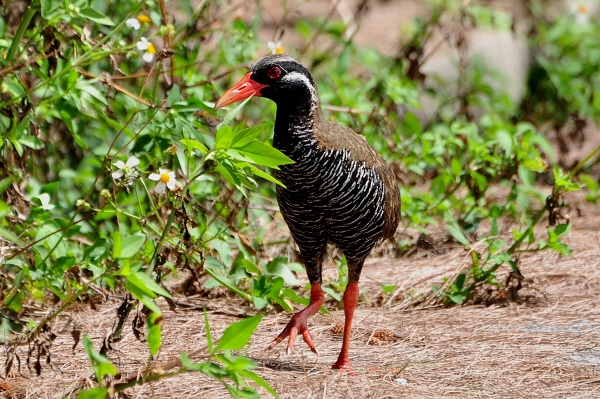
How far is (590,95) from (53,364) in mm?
7045

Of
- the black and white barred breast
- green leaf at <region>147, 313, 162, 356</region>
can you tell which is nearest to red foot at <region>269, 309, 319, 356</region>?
the black and white barred breast

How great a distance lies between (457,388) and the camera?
4496 mm

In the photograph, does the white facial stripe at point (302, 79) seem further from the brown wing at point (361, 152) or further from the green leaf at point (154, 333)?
the green leaf at point (154, 333)

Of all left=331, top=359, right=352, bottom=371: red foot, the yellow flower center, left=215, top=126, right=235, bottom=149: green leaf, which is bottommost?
left=331, top=359, right=352, bottom=371: red foot

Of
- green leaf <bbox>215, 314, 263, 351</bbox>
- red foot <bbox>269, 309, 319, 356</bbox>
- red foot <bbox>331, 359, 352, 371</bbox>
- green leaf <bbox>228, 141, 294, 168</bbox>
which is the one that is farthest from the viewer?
red foot <bbox>269, 309, 319, 356</bbox>

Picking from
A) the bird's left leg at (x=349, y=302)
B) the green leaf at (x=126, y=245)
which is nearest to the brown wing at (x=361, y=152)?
the bird's left leg at (x=349, y=302)

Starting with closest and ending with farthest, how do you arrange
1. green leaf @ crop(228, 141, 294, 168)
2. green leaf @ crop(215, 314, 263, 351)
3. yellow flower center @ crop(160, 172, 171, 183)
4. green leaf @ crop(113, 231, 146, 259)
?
1. green leaf @ crop(215, 314, 263, 351)
2. green leaf @ crop(113, 231, 146, 259)
3. green leaf @ crop(228, 141, 294, 168)
4. yellow flower center @ crop(160, 172, 171, 183)

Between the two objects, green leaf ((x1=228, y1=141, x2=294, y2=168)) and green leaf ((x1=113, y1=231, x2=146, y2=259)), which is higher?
green leaf ((x1=228, y1=141, x2=294, y2=168))

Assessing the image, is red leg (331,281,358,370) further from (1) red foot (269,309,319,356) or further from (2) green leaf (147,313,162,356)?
(2) green leaf (147,313,162,356)

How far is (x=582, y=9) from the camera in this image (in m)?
11.5

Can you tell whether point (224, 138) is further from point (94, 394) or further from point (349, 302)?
point (349, 302)

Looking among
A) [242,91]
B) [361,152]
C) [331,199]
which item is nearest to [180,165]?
[242,91]

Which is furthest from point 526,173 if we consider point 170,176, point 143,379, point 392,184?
point 143,379

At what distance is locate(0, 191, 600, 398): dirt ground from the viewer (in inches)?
172
